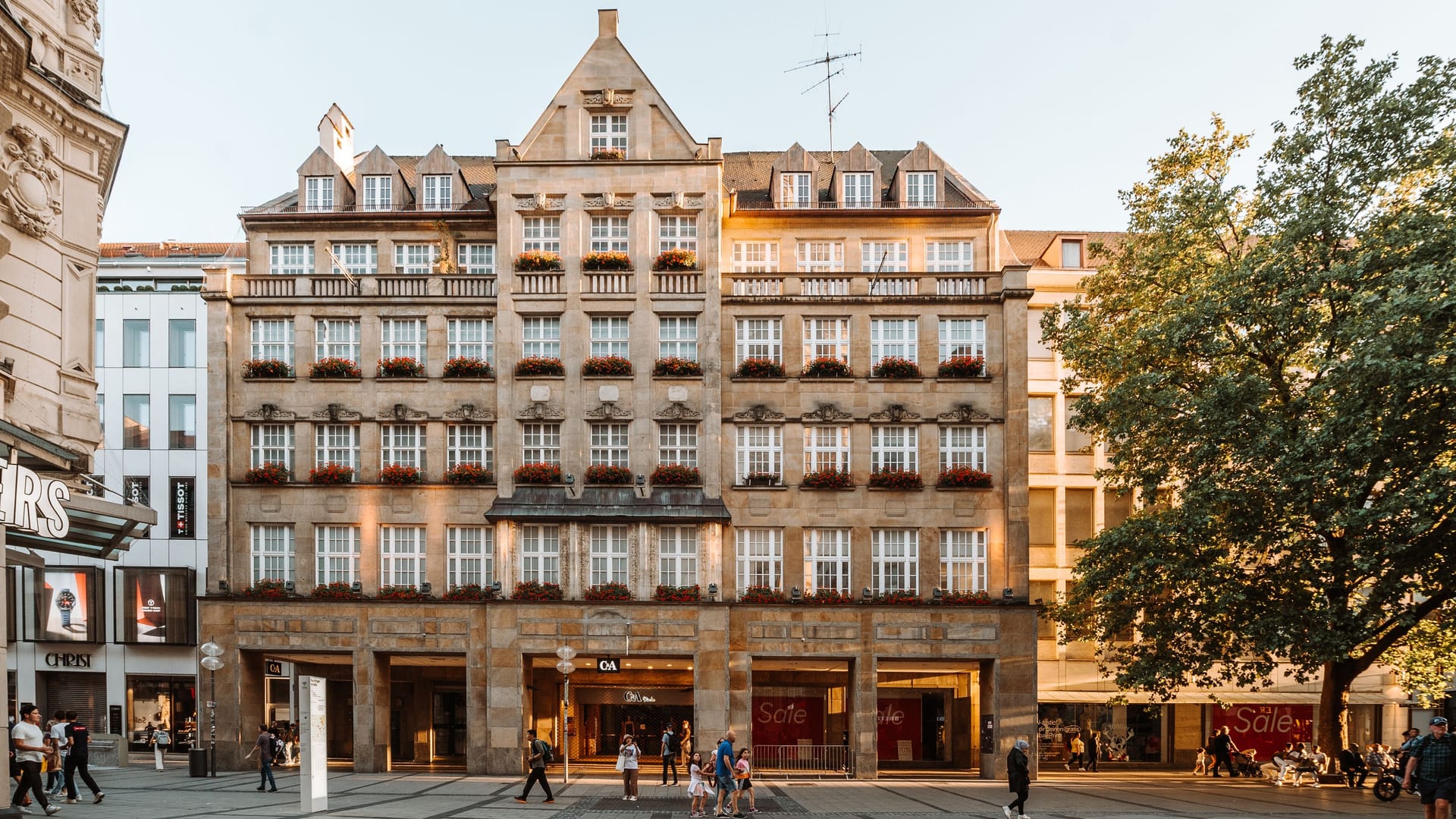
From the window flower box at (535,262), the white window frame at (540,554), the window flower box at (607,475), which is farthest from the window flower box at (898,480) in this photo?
the window flower box at (535,262)

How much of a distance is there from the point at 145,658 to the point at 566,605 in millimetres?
17366

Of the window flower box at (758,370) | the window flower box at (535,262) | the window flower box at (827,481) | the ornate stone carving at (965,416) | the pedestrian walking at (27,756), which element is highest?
the window flower box at (535,262)

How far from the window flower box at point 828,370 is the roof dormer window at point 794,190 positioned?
20.6 feet

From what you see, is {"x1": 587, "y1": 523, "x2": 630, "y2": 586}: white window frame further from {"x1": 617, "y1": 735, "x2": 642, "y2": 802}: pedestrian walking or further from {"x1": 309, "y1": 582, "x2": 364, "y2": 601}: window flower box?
{"x1": 617, "y1": 735, "x2": 642, "y2": 802}: pedestrian walking

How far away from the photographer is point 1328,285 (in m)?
25.1

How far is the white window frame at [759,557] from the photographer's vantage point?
34.4 metres

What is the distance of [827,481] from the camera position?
34.5 m

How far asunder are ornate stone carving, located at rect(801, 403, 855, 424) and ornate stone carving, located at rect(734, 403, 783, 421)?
2.86 ft

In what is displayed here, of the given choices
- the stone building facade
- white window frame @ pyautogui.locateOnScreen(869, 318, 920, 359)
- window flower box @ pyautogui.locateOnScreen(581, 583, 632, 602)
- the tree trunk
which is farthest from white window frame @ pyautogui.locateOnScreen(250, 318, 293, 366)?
the tree trunk

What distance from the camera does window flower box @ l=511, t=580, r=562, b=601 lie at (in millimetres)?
33562

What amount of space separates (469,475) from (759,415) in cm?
947

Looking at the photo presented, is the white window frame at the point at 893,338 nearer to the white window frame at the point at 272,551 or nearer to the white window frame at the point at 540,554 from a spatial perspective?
the white window frame at the point at 540,554

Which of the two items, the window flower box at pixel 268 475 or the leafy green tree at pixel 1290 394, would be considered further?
the window flower box at pixel 268 475

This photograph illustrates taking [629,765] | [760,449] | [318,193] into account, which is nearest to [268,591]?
[318,193]
